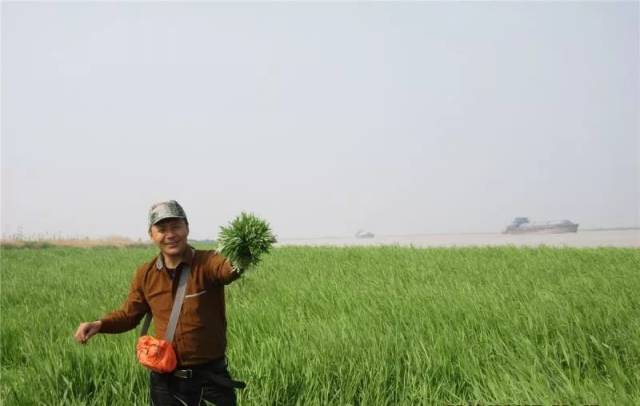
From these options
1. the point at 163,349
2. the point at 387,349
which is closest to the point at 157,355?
the point at 163,349

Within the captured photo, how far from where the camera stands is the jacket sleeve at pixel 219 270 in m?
2.54

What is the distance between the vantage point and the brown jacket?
2.67 m

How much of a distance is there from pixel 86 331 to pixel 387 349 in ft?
6.74

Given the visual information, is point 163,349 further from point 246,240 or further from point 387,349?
point 387,349

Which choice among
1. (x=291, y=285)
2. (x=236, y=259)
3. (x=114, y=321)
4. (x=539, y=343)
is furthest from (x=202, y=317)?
(x=291, y=285)

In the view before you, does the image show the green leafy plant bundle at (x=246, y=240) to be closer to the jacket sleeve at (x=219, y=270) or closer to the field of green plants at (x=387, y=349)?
the jacket sleeve at (x=219, y=270)

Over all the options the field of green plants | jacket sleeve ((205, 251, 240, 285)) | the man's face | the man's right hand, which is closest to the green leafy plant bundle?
jacket sleeve ((205, 251, 240, 285))

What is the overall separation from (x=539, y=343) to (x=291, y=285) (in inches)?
168

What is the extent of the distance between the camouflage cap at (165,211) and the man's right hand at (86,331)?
2.10 feet

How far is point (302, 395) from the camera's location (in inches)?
132

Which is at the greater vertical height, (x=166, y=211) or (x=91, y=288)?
(x=166, y=211)

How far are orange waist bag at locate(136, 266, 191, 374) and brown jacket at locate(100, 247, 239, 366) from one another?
29mm

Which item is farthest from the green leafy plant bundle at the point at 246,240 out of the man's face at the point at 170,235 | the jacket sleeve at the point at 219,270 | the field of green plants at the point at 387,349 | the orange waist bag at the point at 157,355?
the field of green plants at the point at 387,349

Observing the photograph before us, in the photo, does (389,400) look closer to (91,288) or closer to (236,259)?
(236,259)
